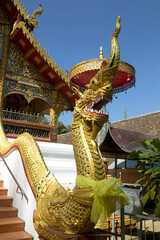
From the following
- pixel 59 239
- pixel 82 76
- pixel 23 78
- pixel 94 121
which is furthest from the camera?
pixel 82 76

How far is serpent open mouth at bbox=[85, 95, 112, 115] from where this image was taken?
6.73 ft

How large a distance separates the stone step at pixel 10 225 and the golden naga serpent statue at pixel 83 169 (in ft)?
1.58

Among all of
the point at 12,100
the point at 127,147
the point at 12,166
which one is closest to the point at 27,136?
the point at 12,166

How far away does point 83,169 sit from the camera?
1.96 m

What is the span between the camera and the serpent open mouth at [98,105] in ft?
6.73

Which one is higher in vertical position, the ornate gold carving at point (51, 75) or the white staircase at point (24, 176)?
the ornate gold carving at point (51, 75)

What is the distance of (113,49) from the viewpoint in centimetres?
196

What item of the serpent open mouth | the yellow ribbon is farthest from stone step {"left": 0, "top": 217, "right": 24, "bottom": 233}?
the serpent open mouth

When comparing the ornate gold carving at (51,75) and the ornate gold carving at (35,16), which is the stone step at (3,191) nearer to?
the ornate gold carving at (51,75)

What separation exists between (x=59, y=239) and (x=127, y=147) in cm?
326

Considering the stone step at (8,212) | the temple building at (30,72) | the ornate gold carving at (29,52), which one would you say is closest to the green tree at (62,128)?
the temple building at (30,72)

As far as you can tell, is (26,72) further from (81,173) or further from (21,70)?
(81,173)

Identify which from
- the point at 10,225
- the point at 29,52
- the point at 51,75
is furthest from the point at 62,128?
the point at 10,225

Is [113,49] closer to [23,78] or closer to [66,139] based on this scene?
[23,78]
